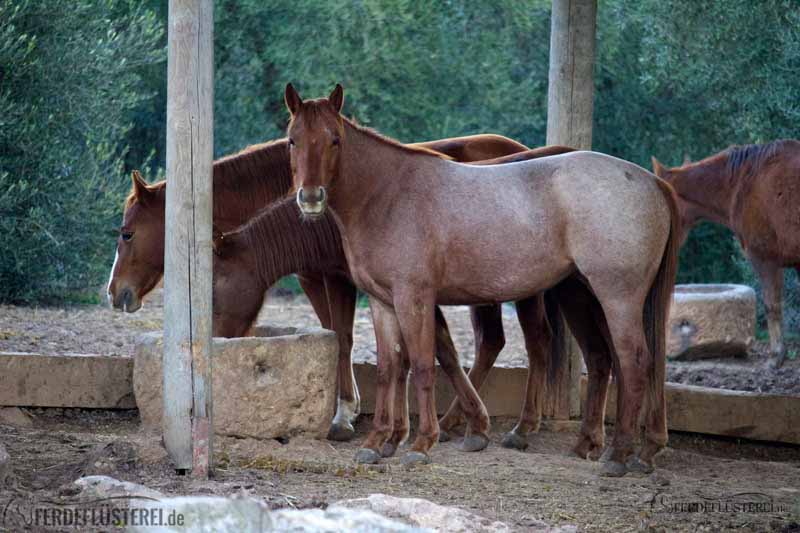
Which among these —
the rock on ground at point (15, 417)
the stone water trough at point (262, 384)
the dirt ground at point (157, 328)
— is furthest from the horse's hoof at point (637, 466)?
the rock on ground at point (15, 417)

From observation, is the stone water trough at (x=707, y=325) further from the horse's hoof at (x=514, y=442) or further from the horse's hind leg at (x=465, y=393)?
the horse's hind leg at (x=465, y=393)

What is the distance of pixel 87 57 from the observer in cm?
1051

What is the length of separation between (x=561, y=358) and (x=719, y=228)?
8.24 metres

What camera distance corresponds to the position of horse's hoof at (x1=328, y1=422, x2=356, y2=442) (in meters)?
6.55

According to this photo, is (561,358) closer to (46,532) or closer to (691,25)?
(46,532)

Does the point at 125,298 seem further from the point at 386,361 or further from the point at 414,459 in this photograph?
the point at 414,459

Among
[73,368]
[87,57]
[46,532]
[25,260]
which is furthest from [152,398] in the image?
[87,57]

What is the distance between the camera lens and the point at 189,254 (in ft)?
16.1

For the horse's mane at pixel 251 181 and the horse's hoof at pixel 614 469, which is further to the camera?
the horse's mane at pixel 251 181

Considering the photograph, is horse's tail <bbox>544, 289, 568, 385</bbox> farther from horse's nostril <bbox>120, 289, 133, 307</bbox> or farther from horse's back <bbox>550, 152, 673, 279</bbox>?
horse's nostril <bbox>120, 289, 133, 307</bbox>

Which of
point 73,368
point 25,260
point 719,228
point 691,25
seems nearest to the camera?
point 73,368

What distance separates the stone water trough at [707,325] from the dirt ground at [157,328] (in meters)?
0.16

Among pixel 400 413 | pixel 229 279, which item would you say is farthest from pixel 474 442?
pixel 229 279

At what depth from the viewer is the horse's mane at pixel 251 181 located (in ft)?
22.4
